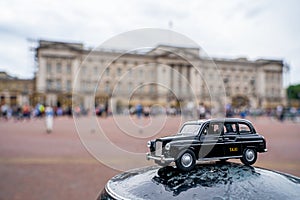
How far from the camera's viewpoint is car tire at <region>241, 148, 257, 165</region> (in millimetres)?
1159

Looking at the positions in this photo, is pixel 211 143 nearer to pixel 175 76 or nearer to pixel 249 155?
pixel 249 155

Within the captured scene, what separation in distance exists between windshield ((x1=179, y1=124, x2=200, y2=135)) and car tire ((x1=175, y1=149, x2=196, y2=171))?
75 millimetres

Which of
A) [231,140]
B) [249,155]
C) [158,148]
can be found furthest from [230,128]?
[158,148]

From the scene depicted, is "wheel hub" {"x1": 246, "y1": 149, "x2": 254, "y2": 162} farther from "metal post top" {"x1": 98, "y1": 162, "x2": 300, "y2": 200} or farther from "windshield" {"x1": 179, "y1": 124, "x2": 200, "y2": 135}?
"windshield" {"x1": 179, "y1": 124, "x2": 200, "y2": 135}

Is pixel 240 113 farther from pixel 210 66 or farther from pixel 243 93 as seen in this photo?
pixel 210 66

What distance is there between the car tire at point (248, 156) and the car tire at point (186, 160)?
0.21 m

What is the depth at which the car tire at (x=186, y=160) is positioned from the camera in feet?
3.58

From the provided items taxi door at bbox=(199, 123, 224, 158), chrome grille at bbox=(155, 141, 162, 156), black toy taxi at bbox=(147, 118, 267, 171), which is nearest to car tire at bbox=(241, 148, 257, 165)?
black toy taxi at bbox=(147, 118, 267, 171)

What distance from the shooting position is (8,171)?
21.7 feet

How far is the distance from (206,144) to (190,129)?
88mm

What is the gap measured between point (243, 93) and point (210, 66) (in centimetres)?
59

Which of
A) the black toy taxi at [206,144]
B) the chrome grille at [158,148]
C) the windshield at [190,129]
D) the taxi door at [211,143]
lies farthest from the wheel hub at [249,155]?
the chrome grille at [158,148]

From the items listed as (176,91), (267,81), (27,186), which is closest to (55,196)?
(27,186)

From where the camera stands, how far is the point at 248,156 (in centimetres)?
118
